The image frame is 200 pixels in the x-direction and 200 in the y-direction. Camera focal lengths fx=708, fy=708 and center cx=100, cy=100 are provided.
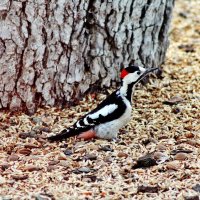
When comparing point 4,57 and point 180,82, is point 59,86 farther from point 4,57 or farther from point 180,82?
point 180,82

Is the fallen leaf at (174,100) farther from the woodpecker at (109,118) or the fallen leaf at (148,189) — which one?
the fallen leaf at (148,189)

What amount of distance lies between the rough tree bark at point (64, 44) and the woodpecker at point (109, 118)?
56 centimetres

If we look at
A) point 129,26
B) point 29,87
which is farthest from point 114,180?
point 129,26

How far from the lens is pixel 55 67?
5520mm

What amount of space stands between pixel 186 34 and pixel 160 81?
190 cm

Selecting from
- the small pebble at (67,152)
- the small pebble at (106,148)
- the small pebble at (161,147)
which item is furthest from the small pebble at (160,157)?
the small pebble at (67,152)

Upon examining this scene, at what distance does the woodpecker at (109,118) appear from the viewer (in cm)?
506

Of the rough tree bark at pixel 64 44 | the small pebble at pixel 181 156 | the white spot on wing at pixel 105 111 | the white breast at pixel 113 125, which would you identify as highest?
the rough tree bark at pixel 64 44

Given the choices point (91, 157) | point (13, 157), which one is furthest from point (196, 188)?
point (13, 157)

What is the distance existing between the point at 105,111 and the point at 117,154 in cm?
35

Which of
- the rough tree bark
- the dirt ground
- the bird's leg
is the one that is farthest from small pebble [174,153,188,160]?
the rough tree bark

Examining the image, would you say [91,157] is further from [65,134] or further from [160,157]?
[160,157]

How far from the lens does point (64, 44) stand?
18.0 feet

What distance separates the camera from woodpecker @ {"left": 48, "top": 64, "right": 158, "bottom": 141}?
5062 millimetres
